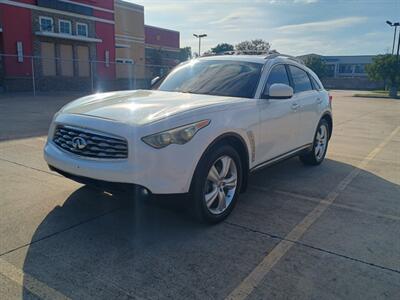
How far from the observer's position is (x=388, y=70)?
37.4 m

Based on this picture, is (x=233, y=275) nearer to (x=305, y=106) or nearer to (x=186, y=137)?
(x=186, y=137)

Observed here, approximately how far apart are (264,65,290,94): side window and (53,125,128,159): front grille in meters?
2.12

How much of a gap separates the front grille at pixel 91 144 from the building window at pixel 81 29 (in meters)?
26.6

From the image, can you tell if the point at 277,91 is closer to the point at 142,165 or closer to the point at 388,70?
the point at 142,165

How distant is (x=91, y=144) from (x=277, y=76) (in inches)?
109

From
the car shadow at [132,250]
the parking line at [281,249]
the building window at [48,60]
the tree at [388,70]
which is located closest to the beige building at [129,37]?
the building window at [48,60]

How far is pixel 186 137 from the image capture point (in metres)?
3.29

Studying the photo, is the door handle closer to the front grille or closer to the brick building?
the front grille

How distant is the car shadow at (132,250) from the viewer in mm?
2701

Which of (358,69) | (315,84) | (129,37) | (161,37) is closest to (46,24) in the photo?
(129,37)

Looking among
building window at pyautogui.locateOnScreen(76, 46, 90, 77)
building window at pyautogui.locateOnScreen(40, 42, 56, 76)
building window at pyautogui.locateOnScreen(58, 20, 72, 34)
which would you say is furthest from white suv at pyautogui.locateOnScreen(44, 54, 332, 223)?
building window at pyautogui.locateOnScreen(76, 46, 90, 77)

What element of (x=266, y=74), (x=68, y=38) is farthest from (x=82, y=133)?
(x=68, y=38)

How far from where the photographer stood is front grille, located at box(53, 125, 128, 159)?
321 centimetres

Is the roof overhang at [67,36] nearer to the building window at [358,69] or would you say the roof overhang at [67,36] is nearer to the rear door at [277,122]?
the rear door at [277,122]
